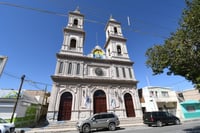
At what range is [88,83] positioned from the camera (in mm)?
20344

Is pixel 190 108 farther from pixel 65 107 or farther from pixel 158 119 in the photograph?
pixel 65 107

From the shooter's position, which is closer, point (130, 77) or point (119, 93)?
point (119, 93)

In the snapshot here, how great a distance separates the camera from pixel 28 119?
17.6 meters

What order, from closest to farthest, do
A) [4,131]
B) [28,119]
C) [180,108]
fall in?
[4,131] < [28,119] < [180,108]

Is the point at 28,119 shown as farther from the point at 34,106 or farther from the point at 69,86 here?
the point at 69,86

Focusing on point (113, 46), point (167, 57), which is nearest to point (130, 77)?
point (113, 46)

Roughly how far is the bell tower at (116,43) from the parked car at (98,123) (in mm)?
14617

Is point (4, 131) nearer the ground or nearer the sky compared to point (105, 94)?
nearer the ground

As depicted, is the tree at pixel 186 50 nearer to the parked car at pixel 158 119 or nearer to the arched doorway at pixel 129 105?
the parked car at pixel 158 119

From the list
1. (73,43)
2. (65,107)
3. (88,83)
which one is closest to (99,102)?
(88,83)

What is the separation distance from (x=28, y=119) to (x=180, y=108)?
29.6m

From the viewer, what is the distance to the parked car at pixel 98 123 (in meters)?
11.2

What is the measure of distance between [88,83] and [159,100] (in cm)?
1671

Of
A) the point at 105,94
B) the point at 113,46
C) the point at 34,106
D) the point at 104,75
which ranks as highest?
the point at 113,46
